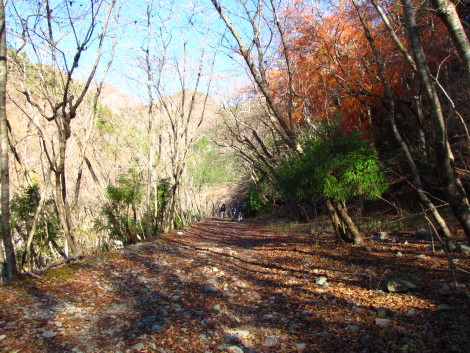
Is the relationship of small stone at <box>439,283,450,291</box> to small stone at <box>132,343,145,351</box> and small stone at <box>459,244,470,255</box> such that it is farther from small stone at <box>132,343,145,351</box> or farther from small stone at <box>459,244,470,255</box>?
small stone at <box>132,343,145,351</box>

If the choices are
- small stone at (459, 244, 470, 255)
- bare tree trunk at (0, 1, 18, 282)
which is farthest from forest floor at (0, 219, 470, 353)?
bare tree trunk at (0, 1, 18, 282)

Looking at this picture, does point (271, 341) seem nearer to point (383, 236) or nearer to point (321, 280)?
point (321, 280)

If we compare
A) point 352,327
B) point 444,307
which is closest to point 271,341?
Answer: point 352,327

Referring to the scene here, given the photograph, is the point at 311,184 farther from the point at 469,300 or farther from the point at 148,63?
the point at 148,63

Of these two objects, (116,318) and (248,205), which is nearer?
(116,318)

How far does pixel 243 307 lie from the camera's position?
4.45 metres

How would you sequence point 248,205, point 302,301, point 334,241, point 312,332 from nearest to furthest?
point 312,332 → point 302,301 → point 334,241 → point 248,205

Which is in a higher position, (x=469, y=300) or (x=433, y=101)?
(x=433, y=101)

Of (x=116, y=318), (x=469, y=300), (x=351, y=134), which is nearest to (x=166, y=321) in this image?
(x=116, y=318)

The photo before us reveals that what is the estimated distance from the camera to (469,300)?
3631 mm

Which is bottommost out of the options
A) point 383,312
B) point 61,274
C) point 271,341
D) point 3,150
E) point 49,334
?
point 271,341

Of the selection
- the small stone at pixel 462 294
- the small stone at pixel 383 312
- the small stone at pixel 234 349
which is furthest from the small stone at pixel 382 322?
the small stone at pixel 234 349

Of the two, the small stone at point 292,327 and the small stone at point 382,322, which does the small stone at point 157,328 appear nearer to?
the small stone at point 292,327

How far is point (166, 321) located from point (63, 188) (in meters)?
3.50
